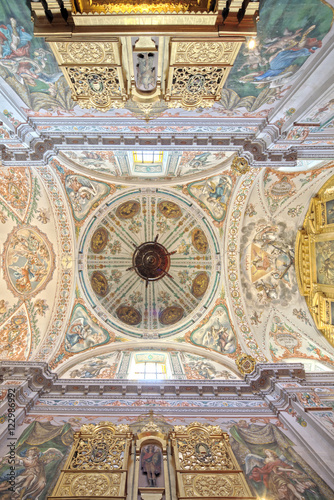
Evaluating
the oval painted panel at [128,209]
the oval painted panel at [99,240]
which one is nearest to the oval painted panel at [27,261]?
the oval painted panel at [99,240]

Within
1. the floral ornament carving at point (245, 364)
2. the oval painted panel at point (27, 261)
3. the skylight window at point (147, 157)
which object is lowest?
the floral ornament carving at point (245, 364)

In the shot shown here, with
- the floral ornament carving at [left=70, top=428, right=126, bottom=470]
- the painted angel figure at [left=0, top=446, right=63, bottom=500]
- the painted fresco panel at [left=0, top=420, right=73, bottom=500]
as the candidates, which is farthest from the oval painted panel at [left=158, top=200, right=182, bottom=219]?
the painted angel figure at [left=0, top=446, right=63, bottom=500]

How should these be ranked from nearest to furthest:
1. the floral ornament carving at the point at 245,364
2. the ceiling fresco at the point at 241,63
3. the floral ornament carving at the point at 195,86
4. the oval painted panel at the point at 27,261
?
the ceiling fresco at the point at 241,63, the floral ornament carving at the point at 195,86, the floral ornament carving at the point at 245,364, the oval painted panel at the point at 27,261

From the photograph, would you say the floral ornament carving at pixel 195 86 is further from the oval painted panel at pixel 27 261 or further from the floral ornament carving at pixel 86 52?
the oval painted panel at pixel 27 261

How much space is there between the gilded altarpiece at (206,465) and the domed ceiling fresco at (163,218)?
13.0 ft

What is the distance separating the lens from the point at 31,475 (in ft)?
21.3

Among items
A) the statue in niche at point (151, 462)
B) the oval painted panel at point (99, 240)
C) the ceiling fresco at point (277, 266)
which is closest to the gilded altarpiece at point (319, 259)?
the ceiling fresco at point (277, 266)

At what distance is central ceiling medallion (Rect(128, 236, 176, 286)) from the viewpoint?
16.0m

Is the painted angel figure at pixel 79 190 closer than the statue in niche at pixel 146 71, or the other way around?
the statue in niche at pixel 146 71

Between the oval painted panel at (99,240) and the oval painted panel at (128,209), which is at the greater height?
the oval painted panel at (128,209)

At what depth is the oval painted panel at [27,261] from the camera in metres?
11.8

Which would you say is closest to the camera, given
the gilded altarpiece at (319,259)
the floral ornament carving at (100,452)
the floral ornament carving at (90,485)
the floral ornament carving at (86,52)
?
the floral ornament carving at (86,52)

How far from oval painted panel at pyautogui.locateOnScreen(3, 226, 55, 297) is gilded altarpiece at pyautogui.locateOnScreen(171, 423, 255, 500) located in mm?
8606

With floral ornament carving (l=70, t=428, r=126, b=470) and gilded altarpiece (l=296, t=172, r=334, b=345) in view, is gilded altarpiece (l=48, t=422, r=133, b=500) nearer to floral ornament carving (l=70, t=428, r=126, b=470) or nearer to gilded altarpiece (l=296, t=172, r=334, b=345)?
floral ornament carving (l=70, t=428, r=126, b=470)
